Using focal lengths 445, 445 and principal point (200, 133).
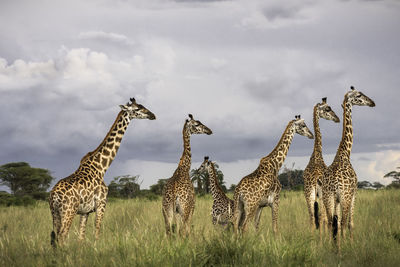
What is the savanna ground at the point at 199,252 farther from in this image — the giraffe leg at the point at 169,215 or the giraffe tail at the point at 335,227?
the giraffe leg at the point at 169,215

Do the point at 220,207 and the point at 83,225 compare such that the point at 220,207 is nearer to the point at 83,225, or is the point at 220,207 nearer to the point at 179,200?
the point at 179,200

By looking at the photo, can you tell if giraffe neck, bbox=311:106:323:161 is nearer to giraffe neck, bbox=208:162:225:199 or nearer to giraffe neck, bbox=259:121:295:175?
giraffe neck, bbox=259:121:295:175

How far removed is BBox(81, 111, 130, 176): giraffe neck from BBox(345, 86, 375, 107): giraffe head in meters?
6.03

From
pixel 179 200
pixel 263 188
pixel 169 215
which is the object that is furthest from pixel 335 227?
pixel 169 215

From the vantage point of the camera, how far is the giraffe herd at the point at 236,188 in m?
9.48

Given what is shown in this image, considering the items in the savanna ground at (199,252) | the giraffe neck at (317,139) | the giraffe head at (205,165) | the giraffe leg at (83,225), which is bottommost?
the savanna ground at (199,252)

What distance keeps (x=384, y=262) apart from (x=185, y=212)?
445 centimetres

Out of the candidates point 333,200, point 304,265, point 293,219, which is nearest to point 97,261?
point 304,265

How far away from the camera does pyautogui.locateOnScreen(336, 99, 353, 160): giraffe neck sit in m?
11.2

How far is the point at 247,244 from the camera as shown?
742 centimetres


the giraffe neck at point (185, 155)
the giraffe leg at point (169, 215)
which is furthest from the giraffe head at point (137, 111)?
the giraffe leg at point (169, 215)

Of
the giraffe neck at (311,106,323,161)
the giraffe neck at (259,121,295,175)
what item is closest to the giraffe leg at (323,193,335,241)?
the giraffe neck at (259,121,295,175)

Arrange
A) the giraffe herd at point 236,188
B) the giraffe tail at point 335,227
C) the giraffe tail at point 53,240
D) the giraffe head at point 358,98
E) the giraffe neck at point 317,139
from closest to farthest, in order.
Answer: the giraffe tail at point 53,240
the giraffe herd at point 236,188
the giraffe tail at point 335,227
the giraffe head at point 358,98
the giraffe neck at point 317,139

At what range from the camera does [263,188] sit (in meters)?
10.4
